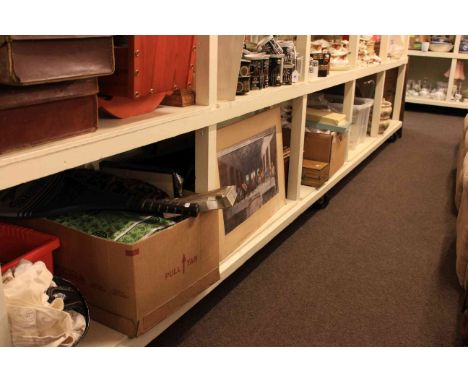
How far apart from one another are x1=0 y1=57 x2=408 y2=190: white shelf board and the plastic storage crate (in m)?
1.42

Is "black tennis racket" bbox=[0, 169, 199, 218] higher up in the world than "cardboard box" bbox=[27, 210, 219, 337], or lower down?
higher up

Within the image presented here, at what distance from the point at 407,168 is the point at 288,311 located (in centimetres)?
196

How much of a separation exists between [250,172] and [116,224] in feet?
2.32

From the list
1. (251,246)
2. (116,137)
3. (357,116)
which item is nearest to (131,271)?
(116,137)

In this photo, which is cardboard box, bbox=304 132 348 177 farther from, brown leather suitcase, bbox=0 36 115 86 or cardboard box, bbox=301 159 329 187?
brown leather suitcase, bbox=0 36 115 86

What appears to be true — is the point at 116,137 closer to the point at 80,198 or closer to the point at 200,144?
the point at 80,198

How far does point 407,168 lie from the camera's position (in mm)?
3209

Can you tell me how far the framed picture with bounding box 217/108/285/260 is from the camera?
5.37 feet

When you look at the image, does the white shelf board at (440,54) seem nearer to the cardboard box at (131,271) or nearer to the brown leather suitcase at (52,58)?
the cardboard box at (131,271)

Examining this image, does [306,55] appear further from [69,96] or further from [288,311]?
[69,96]

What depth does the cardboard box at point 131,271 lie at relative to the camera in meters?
1.12

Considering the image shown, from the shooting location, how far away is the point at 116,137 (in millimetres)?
1064

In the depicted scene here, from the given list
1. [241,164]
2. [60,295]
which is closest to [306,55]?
[241,164]

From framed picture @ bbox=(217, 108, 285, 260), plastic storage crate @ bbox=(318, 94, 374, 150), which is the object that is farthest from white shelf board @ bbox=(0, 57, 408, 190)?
plastic storage crate @ bbox=(318, 94, 374, 150)
